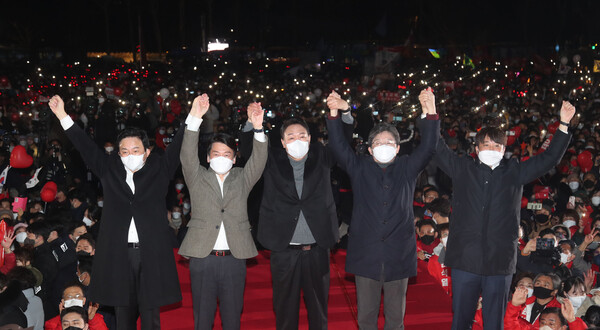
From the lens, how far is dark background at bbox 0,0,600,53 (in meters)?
52.8

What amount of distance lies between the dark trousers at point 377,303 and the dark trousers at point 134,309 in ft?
4.78

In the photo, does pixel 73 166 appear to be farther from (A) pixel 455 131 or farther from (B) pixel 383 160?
(B) pixel 383 160

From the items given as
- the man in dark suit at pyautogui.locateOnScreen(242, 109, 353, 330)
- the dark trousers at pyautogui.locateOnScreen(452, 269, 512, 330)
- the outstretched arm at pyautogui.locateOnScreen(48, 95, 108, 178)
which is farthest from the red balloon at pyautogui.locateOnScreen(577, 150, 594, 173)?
the outstretched arm at pyautogui.locateOnScreen(48, 95, 108, 178)

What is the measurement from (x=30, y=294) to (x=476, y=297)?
4.01m

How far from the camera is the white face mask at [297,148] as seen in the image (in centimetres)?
506

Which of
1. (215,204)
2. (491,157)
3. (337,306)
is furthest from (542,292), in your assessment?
(215,204)

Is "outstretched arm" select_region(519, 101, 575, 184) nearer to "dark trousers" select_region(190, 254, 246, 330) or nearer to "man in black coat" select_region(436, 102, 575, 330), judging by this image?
"man in black coat" select_region(436, 102, 575, 330)

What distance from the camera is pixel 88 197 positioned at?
11039 millimetres

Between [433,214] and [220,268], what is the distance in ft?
14.5

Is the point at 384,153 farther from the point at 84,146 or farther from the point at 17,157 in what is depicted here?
the point at 17,157

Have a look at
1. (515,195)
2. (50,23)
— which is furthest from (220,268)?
(50,23)

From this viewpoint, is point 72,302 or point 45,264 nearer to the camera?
point 72,302

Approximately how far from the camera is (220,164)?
503 cm

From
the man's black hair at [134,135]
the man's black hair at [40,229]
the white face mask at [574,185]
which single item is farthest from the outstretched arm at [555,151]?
the white face mask at [574,185]
